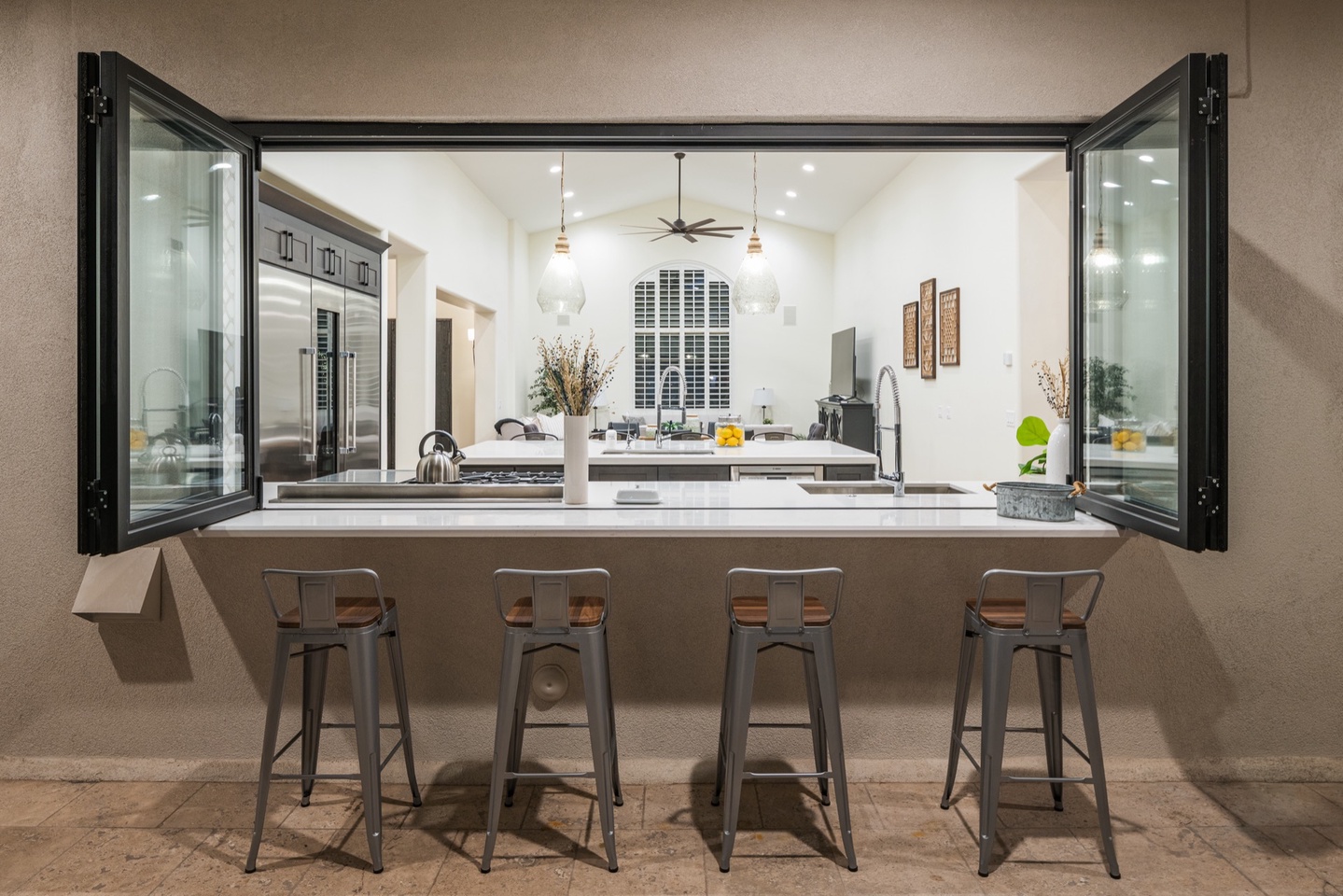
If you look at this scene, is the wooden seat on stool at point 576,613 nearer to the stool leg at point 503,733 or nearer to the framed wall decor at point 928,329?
the stool leg at point 503,733

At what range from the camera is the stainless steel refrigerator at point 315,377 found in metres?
4.03

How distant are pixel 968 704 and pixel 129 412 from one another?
8.73ft

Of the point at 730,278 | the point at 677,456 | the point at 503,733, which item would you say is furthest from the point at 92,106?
the point at 730,278

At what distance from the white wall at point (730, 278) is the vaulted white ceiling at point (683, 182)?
27 cm

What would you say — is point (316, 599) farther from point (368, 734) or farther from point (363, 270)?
point (363, 270)

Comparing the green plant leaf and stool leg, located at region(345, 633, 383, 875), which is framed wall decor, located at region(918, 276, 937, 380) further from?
stool leg, located at region(345, 633, 383, 875)

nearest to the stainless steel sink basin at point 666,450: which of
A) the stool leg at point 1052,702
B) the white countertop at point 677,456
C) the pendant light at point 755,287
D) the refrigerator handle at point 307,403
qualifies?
the white countertop at point 677,456

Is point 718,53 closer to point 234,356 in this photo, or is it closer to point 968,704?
point 234,356

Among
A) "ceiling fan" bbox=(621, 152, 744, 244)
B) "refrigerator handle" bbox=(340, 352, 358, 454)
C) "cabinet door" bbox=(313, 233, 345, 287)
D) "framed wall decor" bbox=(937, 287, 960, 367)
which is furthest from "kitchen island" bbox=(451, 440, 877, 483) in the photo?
"ceiling fan" bbox=(621, 152, 744, 244)

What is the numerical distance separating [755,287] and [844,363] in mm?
5209

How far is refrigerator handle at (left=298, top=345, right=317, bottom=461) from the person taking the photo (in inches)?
173

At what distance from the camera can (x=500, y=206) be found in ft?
34.8

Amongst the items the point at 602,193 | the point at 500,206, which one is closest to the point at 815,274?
the point at 602,193

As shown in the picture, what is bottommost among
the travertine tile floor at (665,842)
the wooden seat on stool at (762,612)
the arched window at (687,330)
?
the travertine tile floor at (665,842)
